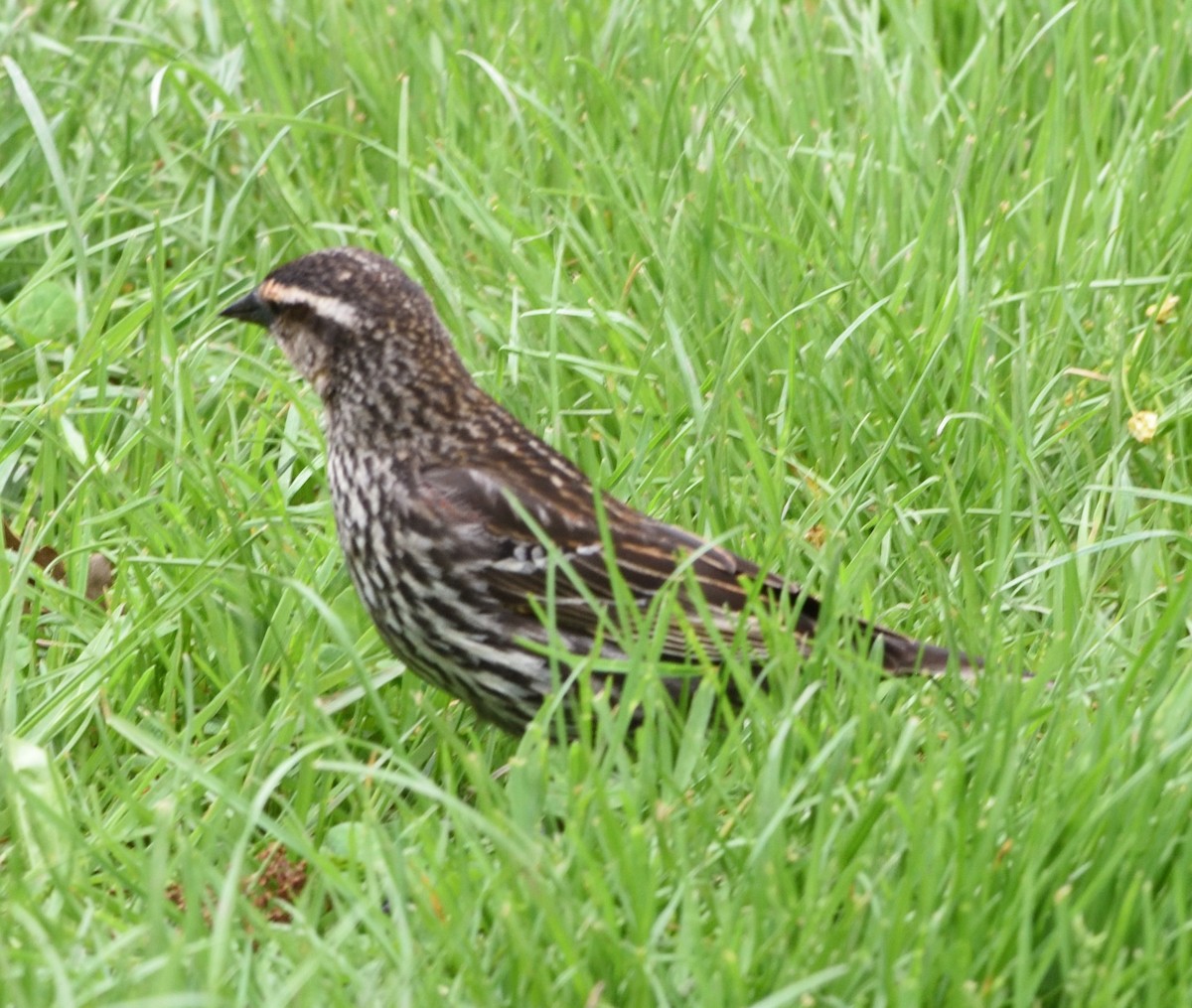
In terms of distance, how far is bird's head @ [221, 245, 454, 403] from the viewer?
4707mm

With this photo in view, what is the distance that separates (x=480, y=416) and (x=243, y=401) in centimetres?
116

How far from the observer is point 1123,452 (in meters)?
5.21

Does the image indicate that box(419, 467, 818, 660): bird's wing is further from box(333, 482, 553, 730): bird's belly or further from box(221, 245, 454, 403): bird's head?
box(221, 245, 454, 403): bird's head

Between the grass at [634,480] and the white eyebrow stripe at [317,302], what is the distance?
42 centimetres

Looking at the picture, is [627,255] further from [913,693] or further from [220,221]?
[913,693]

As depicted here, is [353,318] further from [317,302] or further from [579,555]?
[579,555]

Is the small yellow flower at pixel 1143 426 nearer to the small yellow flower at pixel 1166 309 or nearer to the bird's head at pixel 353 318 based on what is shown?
the small yellow flower at pixel 1166 309

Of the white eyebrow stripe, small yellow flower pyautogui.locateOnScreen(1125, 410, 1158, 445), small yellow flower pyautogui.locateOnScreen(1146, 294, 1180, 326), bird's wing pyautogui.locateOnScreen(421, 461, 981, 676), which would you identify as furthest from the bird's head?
small yellow flower pyautogui.locateOnScreen(1146, 294, 1180, 326)

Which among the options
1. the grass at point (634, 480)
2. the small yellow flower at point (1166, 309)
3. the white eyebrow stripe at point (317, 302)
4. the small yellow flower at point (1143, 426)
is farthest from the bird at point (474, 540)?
the small yellow flower at point (1166, 309)

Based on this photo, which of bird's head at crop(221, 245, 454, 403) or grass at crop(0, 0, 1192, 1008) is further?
bird's head at crop(221, 245, 454, 403)

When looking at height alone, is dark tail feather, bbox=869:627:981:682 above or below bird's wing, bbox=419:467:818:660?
below

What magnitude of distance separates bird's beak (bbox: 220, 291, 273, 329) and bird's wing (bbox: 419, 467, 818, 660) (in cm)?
71

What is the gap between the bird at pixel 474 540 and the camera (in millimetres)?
4340

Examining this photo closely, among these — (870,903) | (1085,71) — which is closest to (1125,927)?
(870,903)
